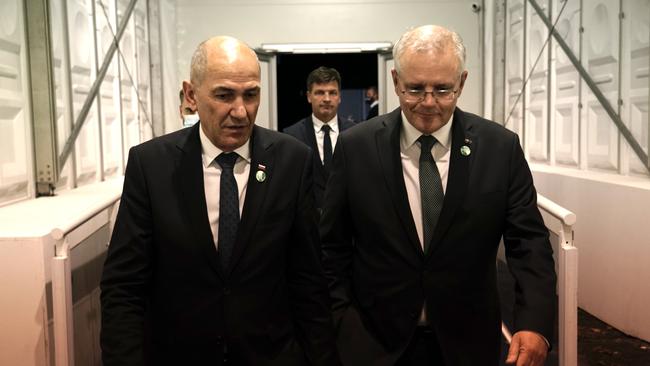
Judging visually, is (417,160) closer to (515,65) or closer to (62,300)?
(62,300)

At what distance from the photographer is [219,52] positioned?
1811mm

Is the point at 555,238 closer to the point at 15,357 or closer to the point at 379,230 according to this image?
the point at 379,230

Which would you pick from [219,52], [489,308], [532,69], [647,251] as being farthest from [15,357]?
[532,69]

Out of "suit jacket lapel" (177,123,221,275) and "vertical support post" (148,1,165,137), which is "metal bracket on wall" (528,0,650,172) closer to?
"suit jacket lapel" (177,123,221,275)

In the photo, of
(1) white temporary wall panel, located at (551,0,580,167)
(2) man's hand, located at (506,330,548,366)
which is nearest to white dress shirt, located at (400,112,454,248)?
(2) man's hand, located at (506,330,548,366)

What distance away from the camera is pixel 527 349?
184cm

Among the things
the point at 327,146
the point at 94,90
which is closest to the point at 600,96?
the point at 327,146

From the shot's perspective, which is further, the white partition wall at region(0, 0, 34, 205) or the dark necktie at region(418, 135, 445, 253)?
the white partition wall at region(0, 0, 34, 205)

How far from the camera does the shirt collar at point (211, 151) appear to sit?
6.29 feet

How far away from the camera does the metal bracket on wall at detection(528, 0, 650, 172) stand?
470cm

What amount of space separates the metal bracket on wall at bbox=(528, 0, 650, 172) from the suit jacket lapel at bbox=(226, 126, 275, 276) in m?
3.55

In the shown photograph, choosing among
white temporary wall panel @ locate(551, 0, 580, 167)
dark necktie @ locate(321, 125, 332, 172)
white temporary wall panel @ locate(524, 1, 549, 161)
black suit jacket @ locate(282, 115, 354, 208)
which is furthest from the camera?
white temporary wall panel @ locate(524, 1, 549, 161)

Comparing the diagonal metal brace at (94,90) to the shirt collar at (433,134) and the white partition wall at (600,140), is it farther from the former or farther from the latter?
the white partition wall at (600,140)

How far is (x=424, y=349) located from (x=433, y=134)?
2.10 feet
